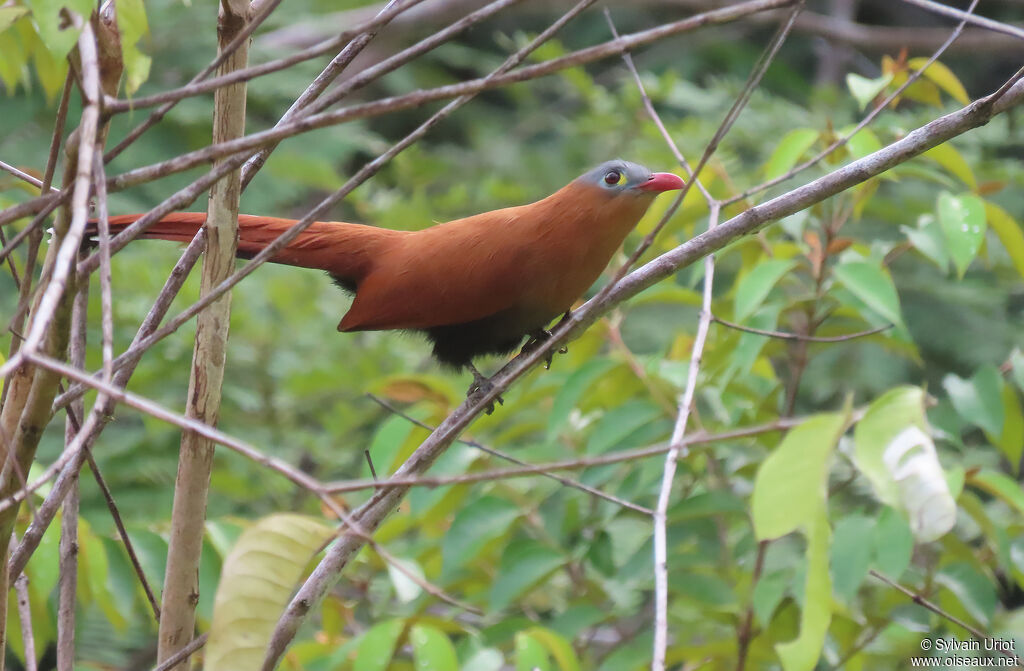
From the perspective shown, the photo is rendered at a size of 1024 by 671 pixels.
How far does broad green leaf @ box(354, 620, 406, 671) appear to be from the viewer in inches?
84.1

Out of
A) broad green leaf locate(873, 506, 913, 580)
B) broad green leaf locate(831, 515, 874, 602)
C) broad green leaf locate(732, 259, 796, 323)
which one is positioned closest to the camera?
broad green leaf locate(873, 506, 913, 580)

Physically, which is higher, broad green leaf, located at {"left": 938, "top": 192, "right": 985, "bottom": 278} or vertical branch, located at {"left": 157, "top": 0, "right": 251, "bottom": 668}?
vertical branch, located at {"left": 157, "top": 0, "right": 251, "bottom": 668}

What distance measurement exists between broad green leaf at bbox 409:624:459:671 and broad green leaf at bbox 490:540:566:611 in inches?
12.5

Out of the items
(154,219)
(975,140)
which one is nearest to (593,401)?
(154,219)

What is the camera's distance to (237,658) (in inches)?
43.3

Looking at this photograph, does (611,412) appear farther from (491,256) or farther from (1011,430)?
(1011,430)

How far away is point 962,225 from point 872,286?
281 millimetres

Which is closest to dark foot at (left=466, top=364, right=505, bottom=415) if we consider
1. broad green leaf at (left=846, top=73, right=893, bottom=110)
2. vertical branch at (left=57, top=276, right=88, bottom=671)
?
vertical branch at (left=57, top=276, right=88, bottom=671)

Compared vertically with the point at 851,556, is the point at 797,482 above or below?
above

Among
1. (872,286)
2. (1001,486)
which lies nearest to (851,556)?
(1001,486)

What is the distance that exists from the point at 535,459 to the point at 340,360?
202cm

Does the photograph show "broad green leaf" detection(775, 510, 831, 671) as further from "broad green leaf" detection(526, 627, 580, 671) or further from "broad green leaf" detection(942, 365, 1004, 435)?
"broad green leaf" detection(942, 365, 1004, 435)

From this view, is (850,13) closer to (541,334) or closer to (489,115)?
(489,115)

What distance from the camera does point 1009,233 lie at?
7.92 ft
